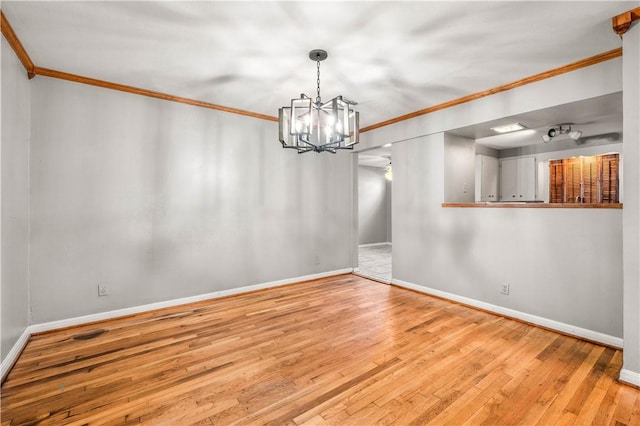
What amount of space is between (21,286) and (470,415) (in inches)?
149

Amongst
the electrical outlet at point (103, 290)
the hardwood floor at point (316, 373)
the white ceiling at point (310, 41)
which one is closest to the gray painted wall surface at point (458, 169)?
the white ceiling at point (310, 41)

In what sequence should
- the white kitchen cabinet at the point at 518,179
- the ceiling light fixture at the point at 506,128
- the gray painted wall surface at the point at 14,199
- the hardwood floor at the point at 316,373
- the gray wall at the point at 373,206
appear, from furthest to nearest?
the gray wall at the point at 373,206 < the white kitchen cabinet at the point at 518,179 < the ceiling light fixture at the point at 506,128 < the gray painted wall surface at the point at 14,199 < the hardwood floor at the point at 316,373

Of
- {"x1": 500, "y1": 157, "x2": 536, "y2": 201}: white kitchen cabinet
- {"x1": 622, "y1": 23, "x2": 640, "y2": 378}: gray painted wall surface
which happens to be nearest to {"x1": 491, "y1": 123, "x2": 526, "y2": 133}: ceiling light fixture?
{"x1": 622, "y1": 23, "x2": 640, "y2": 378}: gray painted wall surface

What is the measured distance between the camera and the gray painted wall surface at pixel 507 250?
8.71ft

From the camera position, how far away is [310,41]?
7.76 ft

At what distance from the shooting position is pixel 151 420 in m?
1.68

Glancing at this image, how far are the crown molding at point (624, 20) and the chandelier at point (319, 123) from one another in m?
1.92

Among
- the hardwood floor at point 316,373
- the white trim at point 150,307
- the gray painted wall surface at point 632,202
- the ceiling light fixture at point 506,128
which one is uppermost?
the ceiling light fixture at point 506,128

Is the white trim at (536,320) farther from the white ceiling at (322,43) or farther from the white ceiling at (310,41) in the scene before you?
the white ceiling at (310,41)

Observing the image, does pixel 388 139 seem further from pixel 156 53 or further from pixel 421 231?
pixel 156 53

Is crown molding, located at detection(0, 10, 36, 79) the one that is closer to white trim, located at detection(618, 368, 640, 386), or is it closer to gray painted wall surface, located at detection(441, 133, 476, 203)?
gray painted wall surface, located at detection(441, 133, 476, 203)

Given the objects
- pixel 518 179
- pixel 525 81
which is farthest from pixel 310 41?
pixel 518 179

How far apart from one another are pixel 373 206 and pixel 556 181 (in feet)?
15.1

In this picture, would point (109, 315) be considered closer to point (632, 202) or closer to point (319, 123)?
point (319, 123)
